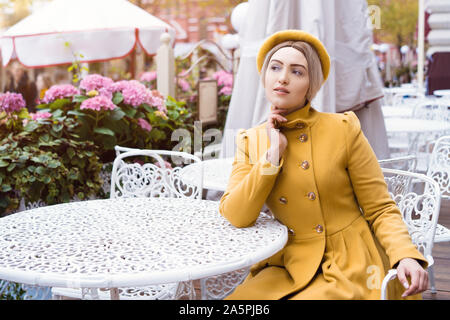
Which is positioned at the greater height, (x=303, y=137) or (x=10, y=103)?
(x=303, y=137)

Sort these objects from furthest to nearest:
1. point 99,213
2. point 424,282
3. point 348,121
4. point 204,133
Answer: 1. point 204,133
2. point 99,213
3. point 348,121
4. point 424,282

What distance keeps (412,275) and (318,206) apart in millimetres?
361

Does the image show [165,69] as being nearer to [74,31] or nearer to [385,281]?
[74,31]

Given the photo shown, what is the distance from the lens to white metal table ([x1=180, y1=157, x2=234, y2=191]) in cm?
263

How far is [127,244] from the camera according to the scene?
A: 5.17ft

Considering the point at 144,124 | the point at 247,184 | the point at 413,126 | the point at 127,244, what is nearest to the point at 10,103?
the point at 144,124

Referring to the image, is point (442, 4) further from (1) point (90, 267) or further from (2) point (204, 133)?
(1) point (90, 267)

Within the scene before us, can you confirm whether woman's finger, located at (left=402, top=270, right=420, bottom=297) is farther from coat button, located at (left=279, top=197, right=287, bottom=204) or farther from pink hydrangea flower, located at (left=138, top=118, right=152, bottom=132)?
pink hydrangea flower, located at (left=138, top=118, right=152, bottom=132)

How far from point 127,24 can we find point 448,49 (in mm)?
7680

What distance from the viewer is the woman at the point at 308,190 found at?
5.32 ft

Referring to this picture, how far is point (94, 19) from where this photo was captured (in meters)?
6.50

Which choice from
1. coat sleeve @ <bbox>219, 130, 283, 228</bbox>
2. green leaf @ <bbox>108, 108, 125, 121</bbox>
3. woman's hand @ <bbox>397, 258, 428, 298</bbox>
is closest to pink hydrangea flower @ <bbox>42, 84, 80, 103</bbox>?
green leaf @ <bbox>108, 108, 125, 121</bbox>

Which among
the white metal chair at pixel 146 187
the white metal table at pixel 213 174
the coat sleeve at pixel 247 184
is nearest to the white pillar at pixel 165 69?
the white metal table at pixel 213 174
